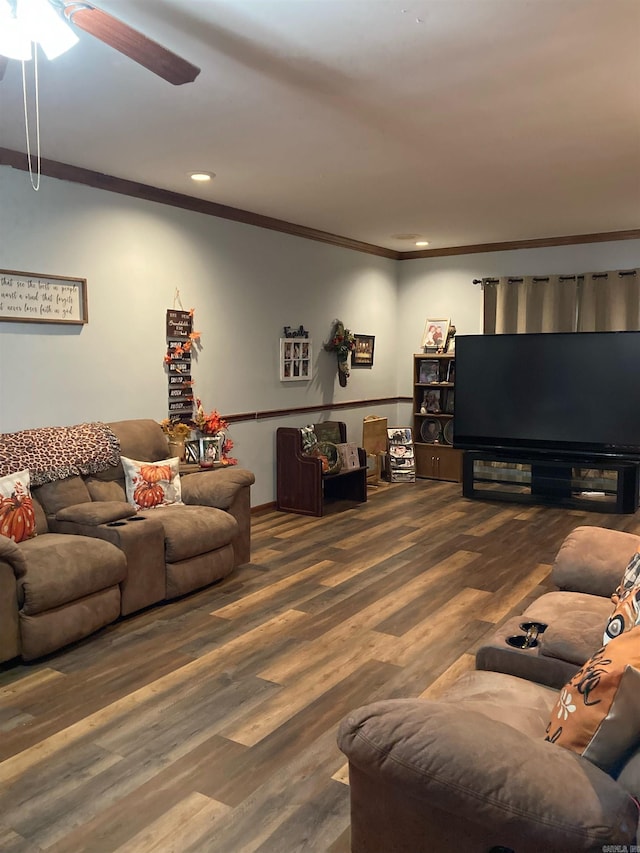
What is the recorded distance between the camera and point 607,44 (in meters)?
2.59

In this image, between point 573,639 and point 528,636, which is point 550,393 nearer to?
point 528,636

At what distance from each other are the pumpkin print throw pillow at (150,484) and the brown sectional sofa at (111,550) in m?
0.06

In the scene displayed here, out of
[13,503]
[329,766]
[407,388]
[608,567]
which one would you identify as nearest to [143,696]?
[329,766]

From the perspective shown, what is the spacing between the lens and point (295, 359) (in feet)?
20.9

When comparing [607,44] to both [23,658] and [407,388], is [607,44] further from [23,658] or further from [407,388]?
[407,388]

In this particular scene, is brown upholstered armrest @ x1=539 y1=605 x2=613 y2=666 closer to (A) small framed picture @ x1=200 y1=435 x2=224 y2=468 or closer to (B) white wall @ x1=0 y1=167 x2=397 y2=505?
(A) small framed picture @ x1=200 y1=435 x2=224 y2=468

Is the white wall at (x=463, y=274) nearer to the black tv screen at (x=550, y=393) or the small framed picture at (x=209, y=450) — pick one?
the black tv screen at (x=550, y=393)

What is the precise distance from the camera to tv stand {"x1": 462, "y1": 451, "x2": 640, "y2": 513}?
6.05 m

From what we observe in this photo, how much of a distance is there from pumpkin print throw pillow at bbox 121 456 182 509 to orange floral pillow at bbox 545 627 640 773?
3.10m

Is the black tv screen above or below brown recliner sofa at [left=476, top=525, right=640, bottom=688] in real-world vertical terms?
above

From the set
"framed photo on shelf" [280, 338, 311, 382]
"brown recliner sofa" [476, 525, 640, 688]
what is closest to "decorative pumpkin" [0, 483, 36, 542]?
"brown recliner sofa" [476, 525, 640, 688]

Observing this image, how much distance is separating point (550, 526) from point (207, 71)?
4.35 metres

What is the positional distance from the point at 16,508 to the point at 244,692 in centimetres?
153

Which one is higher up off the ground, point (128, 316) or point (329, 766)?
point (128, 316)
